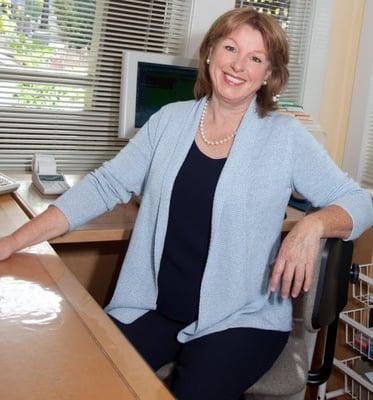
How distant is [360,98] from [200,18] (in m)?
0.91

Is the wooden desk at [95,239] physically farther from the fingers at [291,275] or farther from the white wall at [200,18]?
the white wall at [200,18]

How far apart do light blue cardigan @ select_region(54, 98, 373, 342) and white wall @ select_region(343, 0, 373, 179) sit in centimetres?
135

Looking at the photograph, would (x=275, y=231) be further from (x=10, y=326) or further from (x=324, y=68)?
(x=324, y=68)

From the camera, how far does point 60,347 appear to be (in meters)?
0.83

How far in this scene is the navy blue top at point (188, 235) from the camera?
137 centimetres

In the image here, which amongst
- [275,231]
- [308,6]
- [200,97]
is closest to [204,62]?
[200,97]

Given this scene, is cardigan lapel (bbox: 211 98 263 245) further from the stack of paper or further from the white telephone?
the stack of paper

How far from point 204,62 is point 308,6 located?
133 cm

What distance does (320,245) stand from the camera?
52.2 inches

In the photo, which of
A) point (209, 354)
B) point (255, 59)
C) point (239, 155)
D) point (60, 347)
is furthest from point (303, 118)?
point (60, 347)

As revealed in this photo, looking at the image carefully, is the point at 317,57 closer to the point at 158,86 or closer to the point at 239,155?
the point at 158,86

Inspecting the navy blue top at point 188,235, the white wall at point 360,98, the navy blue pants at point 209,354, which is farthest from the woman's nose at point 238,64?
Answer: the white wall at point 360,98

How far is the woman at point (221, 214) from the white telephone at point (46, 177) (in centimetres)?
37

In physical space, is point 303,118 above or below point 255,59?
below
